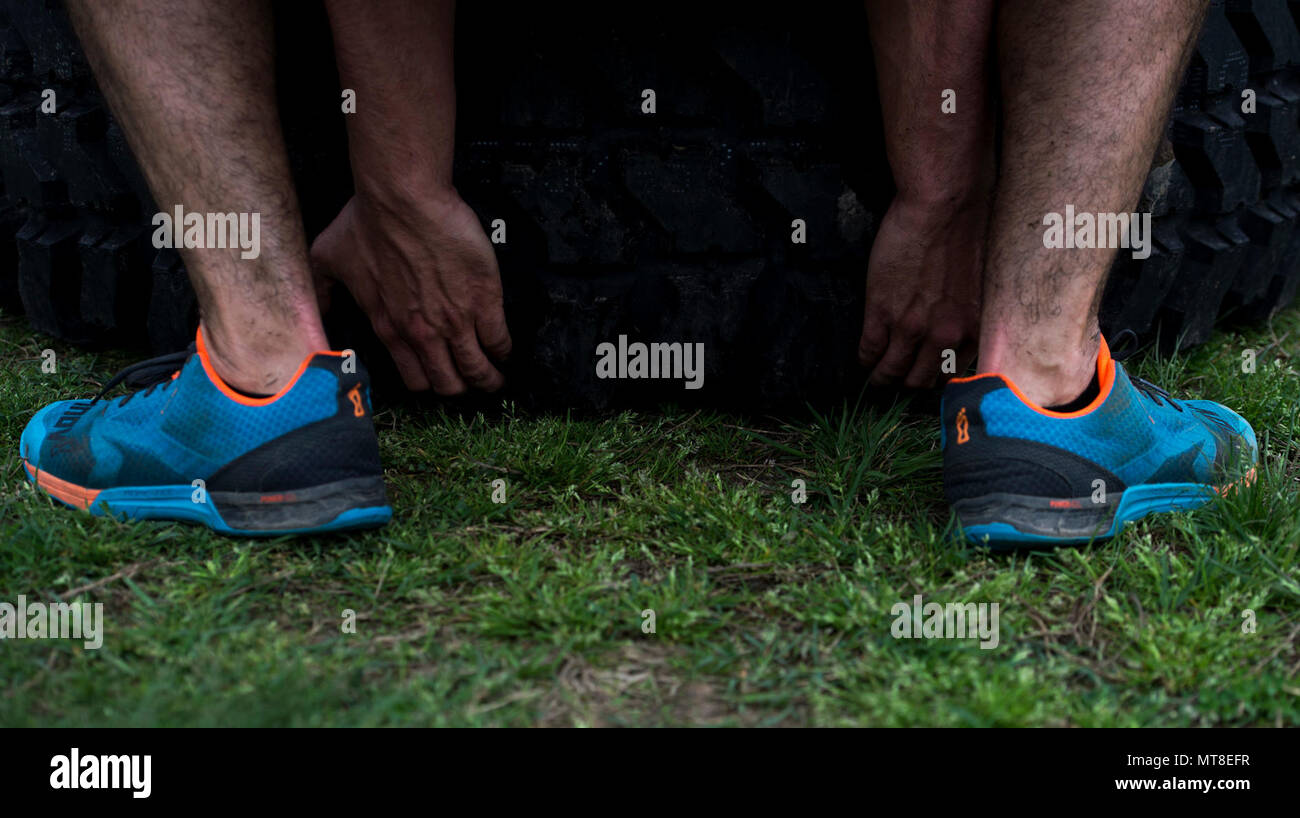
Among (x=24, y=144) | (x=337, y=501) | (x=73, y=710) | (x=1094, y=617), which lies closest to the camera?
(x=73, y=710)

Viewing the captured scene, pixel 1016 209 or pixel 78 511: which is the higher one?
pixel 1016 209

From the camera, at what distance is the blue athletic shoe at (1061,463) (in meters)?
1.37

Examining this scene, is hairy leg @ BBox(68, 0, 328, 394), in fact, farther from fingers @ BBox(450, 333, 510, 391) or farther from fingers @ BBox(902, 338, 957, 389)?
fingers @ BBox(902, 338, 957, 389)

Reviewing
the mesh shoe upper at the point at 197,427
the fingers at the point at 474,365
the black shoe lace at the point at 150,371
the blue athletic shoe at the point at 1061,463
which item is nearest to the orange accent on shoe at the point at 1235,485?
the blue athletic shoe at the point at 1061,463

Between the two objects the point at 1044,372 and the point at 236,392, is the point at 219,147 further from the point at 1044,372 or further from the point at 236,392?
the point at 1044,372

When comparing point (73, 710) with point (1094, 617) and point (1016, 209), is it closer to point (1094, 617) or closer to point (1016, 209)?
point (1094, 617)

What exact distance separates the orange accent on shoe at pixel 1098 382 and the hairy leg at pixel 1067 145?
0.01m

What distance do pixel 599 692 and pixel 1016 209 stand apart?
861 millimetres

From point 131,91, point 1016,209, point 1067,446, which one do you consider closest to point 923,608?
point 1067,446

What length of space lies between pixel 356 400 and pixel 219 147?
389 mm

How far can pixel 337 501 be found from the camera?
1.38 metres

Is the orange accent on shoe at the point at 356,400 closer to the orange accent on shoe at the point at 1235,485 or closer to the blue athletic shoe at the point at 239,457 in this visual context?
the blue athletic shoe at the point at 239,457

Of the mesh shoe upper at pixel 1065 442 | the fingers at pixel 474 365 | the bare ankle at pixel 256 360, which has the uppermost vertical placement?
the fingers at pixel 474 365

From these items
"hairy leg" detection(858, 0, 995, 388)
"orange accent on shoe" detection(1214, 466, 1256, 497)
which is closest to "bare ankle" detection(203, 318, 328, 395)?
"hairy leg" detection(858, 0, 995, 388)
